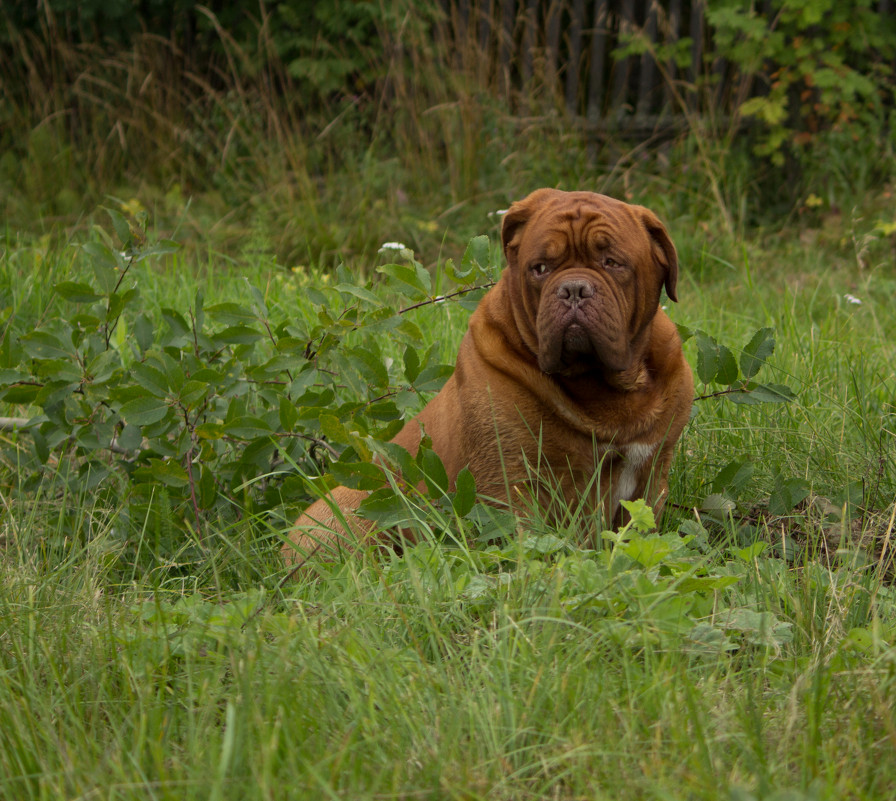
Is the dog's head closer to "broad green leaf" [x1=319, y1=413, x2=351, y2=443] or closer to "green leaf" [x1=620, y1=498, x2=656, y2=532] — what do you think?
"green leaf" [x1=620, y1=498, x2=656, y2=532]

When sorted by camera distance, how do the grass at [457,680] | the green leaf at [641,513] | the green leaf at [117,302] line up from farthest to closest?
the green leaf at [117,302]
the green leaf at [641,513]
the grass at [457,680]

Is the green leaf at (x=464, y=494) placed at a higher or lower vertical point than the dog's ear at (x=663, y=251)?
lower

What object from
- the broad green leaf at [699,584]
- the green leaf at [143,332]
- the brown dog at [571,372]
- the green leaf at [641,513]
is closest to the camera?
the broad green leaf at [699,584]

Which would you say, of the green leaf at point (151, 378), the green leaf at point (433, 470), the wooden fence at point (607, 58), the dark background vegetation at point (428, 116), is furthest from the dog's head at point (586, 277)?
the wooden fence at point (607, 58)

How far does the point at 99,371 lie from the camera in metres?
2.97

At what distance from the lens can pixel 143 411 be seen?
9.36 ft

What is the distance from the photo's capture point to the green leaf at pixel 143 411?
2.84m

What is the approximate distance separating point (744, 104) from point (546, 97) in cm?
144

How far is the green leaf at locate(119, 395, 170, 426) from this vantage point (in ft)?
9.31

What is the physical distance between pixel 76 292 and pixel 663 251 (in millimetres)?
1743

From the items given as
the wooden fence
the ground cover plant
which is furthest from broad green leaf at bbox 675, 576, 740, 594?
the wooden fence

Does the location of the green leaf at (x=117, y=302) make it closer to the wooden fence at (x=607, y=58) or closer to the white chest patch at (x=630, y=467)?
the white chest patch at (x=630, y=467)

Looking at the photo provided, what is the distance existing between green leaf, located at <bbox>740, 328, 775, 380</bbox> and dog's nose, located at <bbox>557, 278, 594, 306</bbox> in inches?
29.8

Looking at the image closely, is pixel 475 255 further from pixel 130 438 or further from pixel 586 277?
pixel 130 438
